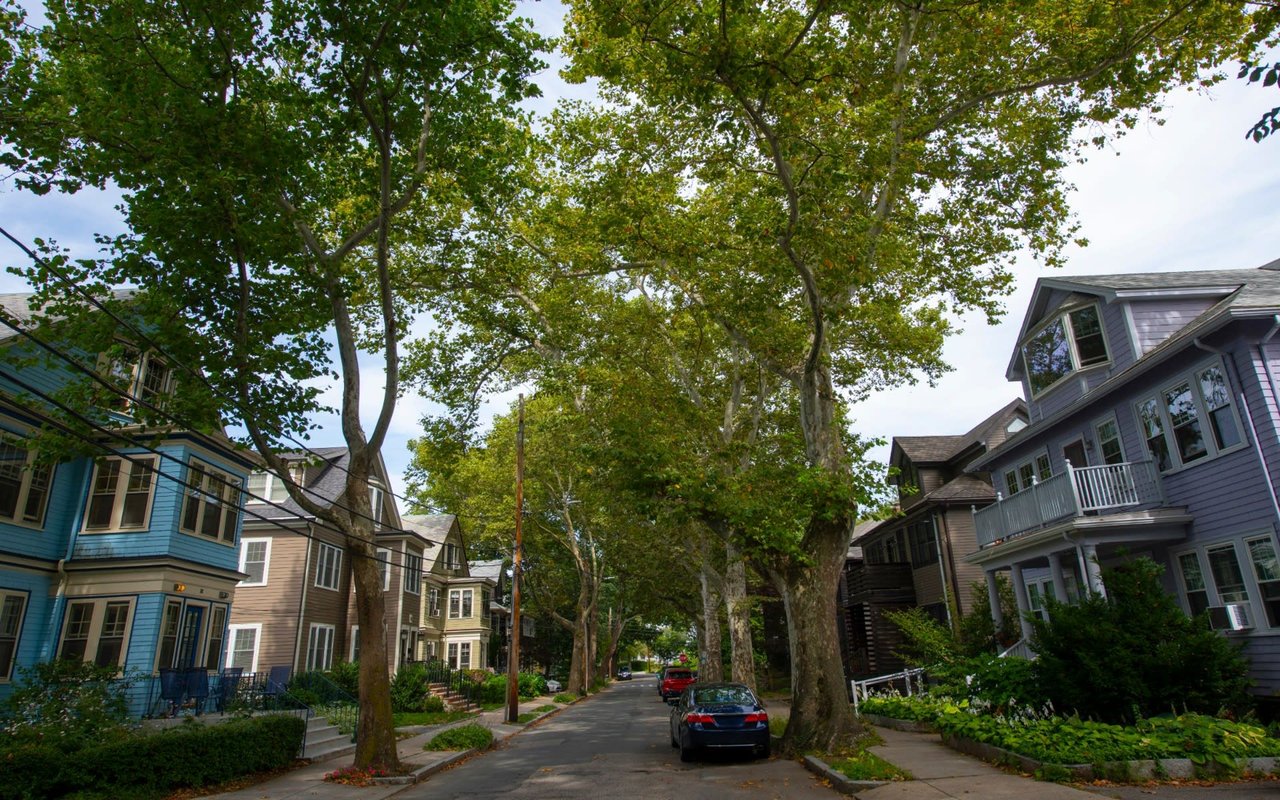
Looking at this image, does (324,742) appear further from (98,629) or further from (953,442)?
(953,442)

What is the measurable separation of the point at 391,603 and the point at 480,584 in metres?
11.3

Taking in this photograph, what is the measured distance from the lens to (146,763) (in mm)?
11070

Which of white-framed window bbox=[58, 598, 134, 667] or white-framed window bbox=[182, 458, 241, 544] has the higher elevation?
white-framed window bbox=[182, 458, 241, 544]

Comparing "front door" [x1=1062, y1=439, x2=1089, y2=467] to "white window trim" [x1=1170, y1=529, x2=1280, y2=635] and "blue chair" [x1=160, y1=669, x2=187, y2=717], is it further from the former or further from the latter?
"blue chair" [x1=160, y1=669, x2=187, y2=717]

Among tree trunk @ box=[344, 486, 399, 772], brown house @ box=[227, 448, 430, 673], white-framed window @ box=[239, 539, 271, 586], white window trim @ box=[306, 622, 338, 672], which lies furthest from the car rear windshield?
white-framed window @ box=[239, 539, 271, 586]

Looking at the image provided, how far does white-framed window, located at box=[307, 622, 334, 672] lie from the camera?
27.6 meters

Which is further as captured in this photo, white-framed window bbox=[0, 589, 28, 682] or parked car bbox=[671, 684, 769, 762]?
white-framed window bbox=[0, 589, 28, 682]

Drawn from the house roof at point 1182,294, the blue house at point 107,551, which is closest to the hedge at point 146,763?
the blue house at point 107,551

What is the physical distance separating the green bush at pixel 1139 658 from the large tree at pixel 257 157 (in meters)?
11.7

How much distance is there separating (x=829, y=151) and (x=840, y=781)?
9.39 meters

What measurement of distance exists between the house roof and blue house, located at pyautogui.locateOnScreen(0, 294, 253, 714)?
64.3ft

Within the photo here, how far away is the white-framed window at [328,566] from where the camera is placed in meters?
28.8

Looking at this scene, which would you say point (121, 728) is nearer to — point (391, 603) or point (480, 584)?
point (391, 603)

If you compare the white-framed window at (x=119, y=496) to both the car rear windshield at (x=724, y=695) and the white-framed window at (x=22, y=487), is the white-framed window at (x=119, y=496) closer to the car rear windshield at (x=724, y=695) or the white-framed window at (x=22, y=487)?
the white-framed window at (x=22, y=487)
